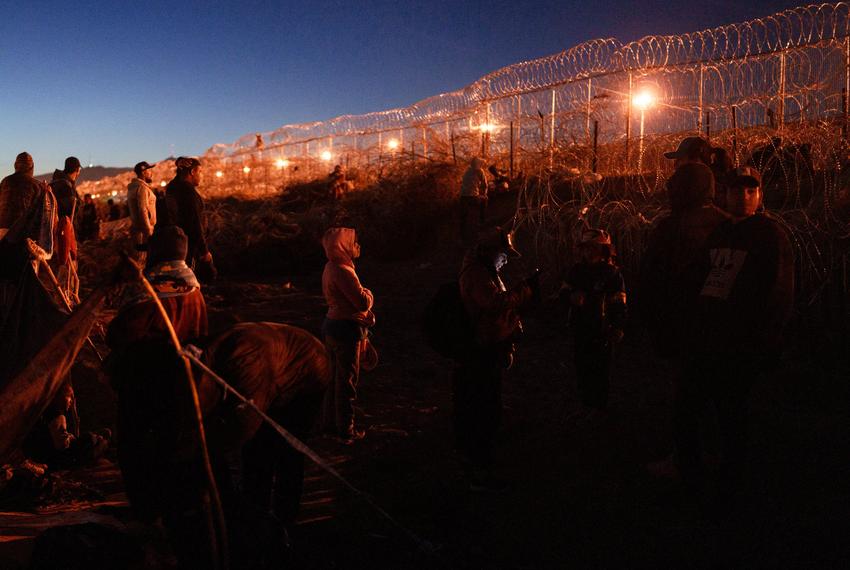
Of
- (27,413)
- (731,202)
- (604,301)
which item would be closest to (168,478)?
(27,413)

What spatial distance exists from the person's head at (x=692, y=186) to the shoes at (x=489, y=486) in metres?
1.87

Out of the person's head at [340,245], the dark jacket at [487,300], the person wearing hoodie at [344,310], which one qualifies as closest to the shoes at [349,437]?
the person wearing hoodie at [344,310]

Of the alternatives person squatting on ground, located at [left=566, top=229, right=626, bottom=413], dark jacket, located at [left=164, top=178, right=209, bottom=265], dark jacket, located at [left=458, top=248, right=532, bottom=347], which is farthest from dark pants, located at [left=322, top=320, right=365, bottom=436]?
dark jacket, located at [left=164, top=178, right=209, bottom=265]

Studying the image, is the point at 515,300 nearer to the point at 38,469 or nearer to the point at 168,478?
the point at 168,478

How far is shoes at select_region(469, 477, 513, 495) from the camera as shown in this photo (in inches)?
162

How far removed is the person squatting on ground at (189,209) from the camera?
6.93 metres

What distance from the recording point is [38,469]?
4062 millimetres

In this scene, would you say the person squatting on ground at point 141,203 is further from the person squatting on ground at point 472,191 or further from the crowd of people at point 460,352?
the person squatting on ground at point 472,191

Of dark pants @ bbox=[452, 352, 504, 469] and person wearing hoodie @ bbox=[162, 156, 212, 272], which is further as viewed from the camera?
person wearing hoodie @ bbox=[162, 156, 212, 272]

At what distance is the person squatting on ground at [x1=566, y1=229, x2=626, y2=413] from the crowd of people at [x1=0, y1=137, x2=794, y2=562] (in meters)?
0.01

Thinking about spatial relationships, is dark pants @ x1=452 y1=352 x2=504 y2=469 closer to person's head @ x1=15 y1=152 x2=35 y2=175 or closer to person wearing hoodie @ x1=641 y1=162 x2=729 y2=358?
person wearing hoodie @ x1=641 y1=162 x2=729 y2=358

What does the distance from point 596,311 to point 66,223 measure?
481cm

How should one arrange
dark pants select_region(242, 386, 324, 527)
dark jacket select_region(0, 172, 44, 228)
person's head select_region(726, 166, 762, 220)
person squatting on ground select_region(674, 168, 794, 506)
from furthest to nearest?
dark jacket select_region(0, 172, 44, 228) → person's head select_region(726, 166, 762, 220) → person squatting on ground select_region(674, 168, 794, 506) → dark pants select_region(242, 386, 324, 527)

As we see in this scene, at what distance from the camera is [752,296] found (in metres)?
3.48
